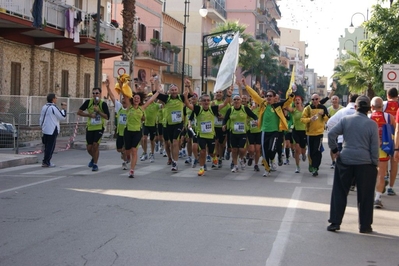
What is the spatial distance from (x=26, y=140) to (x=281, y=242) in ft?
60.2

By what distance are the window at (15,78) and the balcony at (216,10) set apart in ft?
134

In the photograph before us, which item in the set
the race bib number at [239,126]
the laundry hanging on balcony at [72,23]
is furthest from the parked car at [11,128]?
the laundry hanging on balcony at [72,23]

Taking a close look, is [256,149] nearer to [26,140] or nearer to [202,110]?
[202,110]

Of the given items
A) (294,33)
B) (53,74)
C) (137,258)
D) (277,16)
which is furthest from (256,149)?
(294,33)

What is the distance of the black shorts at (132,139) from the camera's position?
1530 centimetres

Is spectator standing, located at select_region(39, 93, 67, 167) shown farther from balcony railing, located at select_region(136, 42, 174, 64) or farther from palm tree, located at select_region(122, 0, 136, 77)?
balcony railing, located at select_region(136, 42, 174, 64)

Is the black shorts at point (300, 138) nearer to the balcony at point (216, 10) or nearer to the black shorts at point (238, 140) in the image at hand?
the black shorts at point (238, 140)

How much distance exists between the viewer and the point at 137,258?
286 inches

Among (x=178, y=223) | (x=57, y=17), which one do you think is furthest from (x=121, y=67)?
(x=178, y=223)

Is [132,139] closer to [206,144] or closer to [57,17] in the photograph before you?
[206,144]

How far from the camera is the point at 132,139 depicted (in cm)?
1536

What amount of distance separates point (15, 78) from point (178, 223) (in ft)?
71.8

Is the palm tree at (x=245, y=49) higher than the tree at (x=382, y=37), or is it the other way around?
the palm tree at (x=245, y=49)

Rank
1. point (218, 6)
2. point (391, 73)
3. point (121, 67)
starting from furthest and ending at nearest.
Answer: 1. point (218, 6)
2. point (121, 67)
3. point (391, 73)
